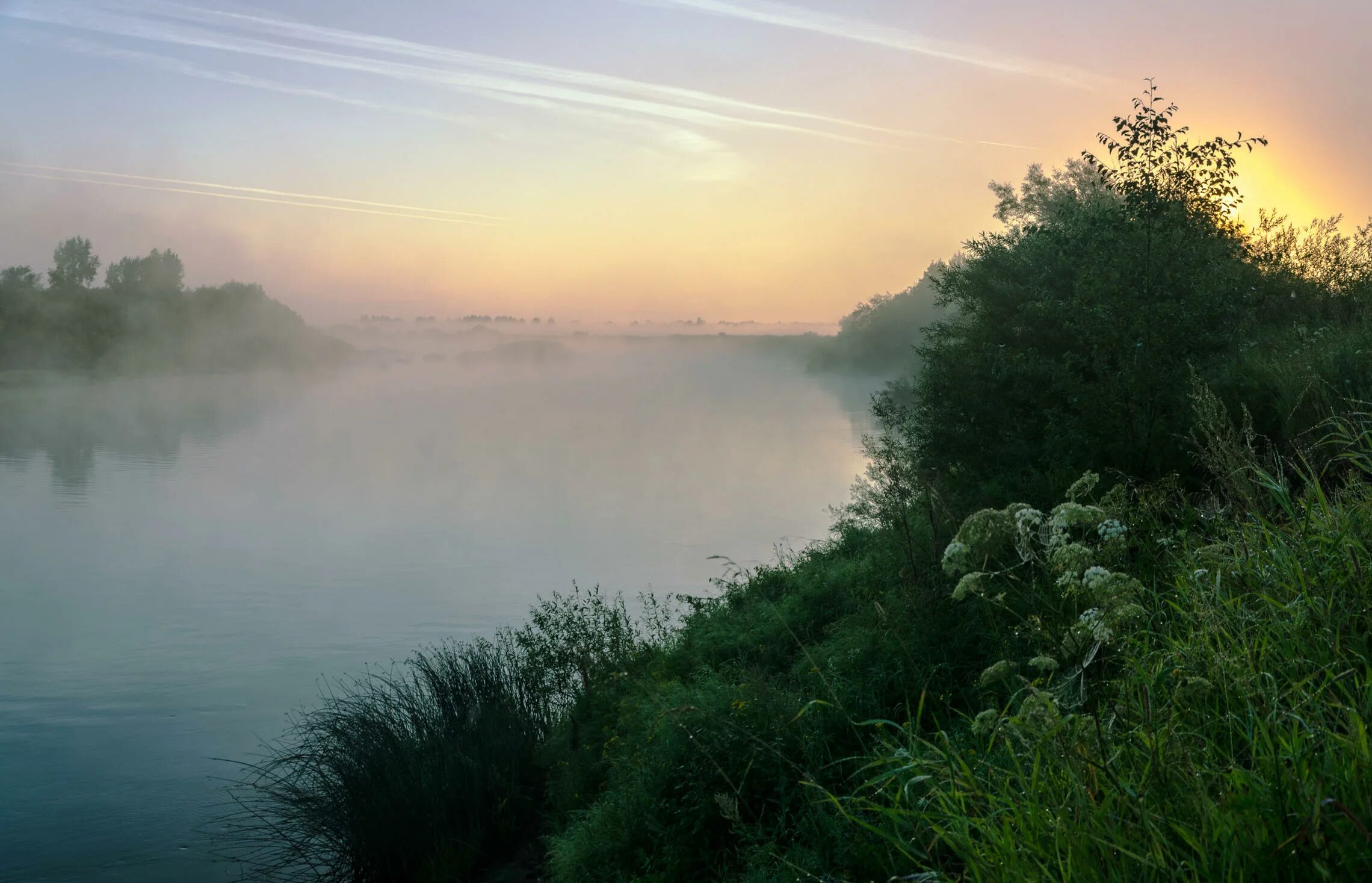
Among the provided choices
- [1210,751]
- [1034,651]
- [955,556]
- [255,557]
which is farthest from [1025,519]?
[255,557]

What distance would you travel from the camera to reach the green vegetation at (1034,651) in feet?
10.4

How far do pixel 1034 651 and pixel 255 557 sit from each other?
98.4 ft

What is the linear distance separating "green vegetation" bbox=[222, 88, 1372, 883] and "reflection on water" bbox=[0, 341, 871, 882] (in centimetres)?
216

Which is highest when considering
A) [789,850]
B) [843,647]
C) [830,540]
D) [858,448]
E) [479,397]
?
[479,397]

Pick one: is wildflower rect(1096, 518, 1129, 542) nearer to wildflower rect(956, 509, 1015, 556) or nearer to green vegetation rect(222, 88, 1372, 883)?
green vegetation rect(222, 88, 1372, 883)

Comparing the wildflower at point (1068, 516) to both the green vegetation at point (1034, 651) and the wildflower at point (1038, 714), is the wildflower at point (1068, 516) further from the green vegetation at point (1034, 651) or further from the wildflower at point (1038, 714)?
the wildflower at point (1038, 714)

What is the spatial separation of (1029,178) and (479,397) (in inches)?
3541

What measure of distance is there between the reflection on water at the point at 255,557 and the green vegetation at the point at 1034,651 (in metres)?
2.16

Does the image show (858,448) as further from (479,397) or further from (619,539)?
(479,397)

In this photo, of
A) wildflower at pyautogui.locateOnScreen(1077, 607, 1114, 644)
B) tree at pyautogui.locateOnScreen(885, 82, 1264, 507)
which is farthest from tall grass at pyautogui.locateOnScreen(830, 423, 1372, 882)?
tree at pyautogui.locateOnScreen(885, 82, 1264, 507)

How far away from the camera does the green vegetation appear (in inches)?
125

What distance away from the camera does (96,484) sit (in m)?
47.2

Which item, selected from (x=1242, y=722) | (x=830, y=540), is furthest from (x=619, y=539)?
(x=1242, y=722)

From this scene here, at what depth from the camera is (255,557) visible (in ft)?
104
